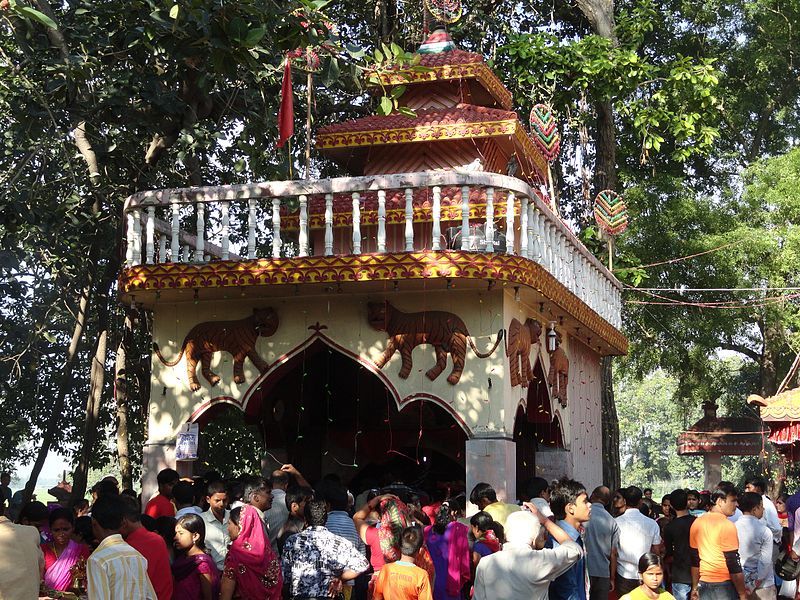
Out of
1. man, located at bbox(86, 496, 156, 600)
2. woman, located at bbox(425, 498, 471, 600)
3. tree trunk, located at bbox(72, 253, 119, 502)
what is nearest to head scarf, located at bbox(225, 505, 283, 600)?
man, located at bbox(86, 496, 156, 600)

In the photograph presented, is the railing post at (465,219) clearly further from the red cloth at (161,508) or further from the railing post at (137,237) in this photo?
the red cloth at (161,508)

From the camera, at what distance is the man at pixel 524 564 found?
269 inches

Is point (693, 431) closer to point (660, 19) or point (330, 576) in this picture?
point (660, 19)

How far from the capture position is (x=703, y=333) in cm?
2383

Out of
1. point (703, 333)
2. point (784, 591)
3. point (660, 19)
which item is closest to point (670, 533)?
point (784, 591)

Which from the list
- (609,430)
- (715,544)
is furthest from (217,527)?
(609,430)

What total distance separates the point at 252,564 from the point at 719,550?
4.11 m

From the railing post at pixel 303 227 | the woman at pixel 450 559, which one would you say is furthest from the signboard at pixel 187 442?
the woman at pixel 450 559

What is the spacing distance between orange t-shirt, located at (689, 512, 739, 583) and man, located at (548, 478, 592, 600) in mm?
1878

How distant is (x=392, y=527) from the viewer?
7.43 meters

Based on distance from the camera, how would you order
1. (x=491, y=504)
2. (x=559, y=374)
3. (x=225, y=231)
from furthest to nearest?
(x=559, y=374), (x=225, y=231), (x=491, y=504)

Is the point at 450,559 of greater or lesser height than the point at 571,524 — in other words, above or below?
below

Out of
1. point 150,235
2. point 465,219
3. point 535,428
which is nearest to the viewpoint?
point 465,219

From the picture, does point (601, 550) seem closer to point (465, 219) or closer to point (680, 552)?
point (680, 552)
